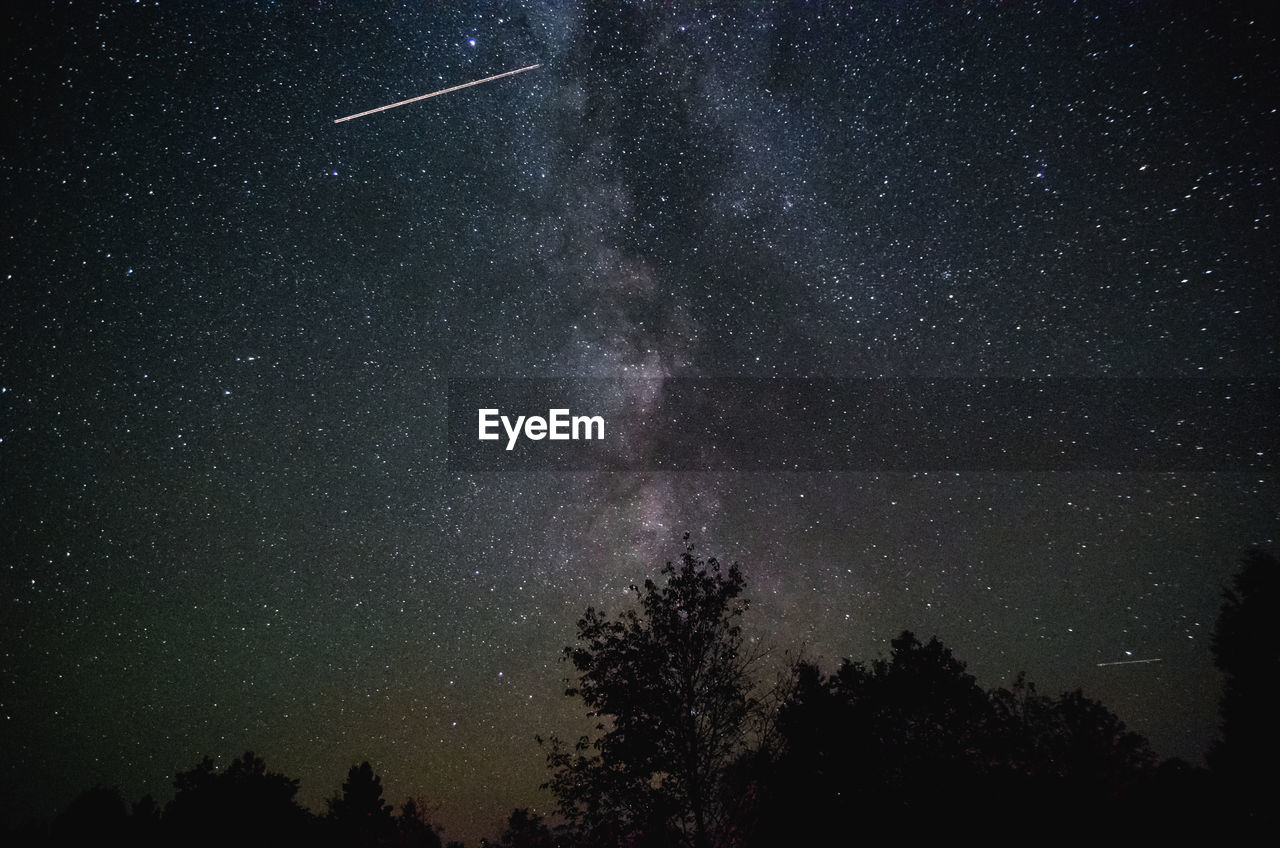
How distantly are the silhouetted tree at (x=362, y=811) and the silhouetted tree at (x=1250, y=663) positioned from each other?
45.9 metres

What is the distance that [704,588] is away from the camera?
12.0m

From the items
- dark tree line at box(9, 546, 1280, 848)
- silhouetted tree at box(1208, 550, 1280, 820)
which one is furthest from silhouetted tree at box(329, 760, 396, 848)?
silhouetted tree at box(1208, 550, 1280, 820)

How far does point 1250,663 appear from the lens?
21562mm

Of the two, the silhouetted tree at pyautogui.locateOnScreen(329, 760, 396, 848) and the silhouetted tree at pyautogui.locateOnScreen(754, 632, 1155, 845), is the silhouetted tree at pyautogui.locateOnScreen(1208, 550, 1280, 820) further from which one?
the silhouetted tree at pyautogui.locateOnScreen(329, 760, 396, 848)

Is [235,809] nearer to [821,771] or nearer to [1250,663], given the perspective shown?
[821,771]

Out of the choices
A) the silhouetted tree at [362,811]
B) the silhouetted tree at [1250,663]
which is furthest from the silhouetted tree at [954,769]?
the silhouetted tree at [362,811]

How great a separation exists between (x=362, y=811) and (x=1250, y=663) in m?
51.3

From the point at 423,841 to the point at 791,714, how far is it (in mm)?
53468

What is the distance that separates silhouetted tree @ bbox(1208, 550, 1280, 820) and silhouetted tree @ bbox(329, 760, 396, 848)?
45.9 metres

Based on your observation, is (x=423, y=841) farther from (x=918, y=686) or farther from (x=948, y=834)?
(x=948, y=834)

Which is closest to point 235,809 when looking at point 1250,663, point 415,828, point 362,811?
point 362,811

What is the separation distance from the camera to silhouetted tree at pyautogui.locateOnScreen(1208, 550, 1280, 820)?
19781mm

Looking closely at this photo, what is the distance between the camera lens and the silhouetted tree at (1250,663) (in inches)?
779

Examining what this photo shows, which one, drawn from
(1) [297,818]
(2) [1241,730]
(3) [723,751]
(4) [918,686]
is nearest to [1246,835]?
(3) [723,751]
